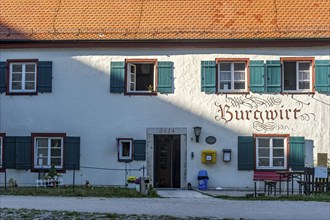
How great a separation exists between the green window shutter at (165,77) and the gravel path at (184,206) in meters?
5.59

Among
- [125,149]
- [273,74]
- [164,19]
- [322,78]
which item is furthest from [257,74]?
[125,149]

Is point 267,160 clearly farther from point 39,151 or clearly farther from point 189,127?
point 39,151

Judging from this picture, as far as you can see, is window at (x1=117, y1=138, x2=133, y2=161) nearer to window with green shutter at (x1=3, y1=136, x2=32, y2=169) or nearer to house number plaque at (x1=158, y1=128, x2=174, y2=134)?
house number plaque at (x1=158, y1=128, x2=174, y2=134)

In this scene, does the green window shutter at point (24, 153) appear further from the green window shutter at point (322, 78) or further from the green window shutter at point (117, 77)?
the green window shutter at point (322, 78)

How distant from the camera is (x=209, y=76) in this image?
22719 mm

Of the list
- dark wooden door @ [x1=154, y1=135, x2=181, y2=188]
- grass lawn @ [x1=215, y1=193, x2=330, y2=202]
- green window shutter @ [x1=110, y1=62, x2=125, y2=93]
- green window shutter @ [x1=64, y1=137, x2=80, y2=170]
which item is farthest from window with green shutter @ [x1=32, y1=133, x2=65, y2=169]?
grass lawn @ [x1=215, y1=193, x2=330, y2=202]

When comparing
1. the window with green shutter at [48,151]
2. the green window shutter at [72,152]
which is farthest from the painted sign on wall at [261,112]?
the window with green shutter at [48,151]

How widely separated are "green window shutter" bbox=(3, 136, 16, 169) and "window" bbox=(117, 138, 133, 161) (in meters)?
3.75

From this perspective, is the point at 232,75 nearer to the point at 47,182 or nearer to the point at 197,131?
the point at 197,131

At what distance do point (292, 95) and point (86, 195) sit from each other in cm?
821

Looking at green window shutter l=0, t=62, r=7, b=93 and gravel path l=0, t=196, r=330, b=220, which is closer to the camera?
gravel path l=0, t=196, r=330, b=220

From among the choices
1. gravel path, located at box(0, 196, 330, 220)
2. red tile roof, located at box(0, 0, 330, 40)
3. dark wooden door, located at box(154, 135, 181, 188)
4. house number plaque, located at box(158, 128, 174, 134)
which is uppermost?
red tile roof, located at box(0, 0, 330, 40)

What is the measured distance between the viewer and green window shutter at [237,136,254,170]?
73.7ft

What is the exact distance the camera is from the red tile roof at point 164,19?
22906 mm
